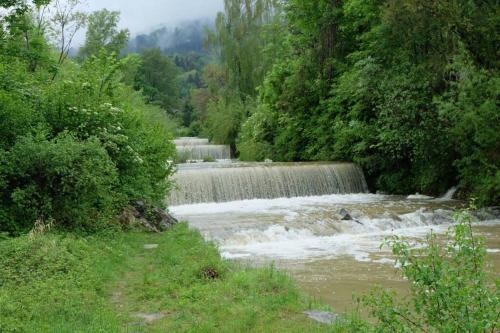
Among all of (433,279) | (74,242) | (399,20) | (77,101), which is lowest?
(74,242)

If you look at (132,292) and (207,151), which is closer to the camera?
(132,292)

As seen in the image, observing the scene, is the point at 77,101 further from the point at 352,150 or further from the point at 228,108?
the point at 228,108

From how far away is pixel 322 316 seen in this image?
5785 mm

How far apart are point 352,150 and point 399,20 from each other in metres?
5.29

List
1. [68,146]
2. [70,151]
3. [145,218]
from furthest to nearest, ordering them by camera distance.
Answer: [145,218]
[68,146]
[70,151]

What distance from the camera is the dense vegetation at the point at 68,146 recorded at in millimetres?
8734

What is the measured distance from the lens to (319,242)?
11.7 m

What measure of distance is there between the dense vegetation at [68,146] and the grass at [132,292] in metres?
0.88

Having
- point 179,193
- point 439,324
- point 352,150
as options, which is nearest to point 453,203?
point 352,150

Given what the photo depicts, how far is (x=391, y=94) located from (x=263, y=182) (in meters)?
5.44

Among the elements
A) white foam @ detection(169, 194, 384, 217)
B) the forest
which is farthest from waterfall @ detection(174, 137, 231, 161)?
white foam @ detection(169, 194, 384, 217)

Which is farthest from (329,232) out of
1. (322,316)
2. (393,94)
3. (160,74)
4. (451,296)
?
(160,74)

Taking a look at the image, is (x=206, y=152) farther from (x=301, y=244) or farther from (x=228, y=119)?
(x=301, y=244)

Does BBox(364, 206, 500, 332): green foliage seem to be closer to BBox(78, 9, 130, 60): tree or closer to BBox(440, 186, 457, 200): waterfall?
BBox(440, 186, 457, 200): waterfall
